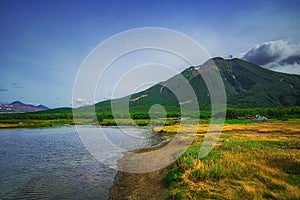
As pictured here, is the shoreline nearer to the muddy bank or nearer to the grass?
the muddy bank

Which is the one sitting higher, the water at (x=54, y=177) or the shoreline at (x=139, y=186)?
the water at (x=54, y=177)

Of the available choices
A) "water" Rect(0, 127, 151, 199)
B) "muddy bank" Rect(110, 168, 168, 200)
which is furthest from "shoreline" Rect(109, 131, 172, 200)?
"water" Rect(0, 127, 151, 199)

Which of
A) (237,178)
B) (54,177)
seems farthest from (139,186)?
(54,177)

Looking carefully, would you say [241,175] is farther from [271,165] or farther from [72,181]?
[72,181]

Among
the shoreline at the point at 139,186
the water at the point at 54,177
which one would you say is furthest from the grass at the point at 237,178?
the water at the point at 54,177

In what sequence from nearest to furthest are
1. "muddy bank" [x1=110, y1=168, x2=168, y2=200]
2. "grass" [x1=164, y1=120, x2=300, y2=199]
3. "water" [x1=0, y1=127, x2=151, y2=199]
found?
"grass" [x1=164, y1=120, x2=300, y2=199]
"muddy bank" [x1=110, y1=168, x2=168, y2=200]
"water" [x1=0, y1=127, x2=151, y2=199]

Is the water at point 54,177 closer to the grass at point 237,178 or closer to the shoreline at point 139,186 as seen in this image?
the shoreline at point 139,186

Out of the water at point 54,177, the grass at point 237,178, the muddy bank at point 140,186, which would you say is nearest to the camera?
the grass at point 237,178

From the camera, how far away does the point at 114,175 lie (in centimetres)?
2081

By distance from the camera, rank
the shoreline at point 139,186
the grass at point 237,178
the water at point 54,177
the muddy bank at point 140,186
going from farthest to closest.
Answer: the water at point 54,177, the shoreline at point 139,186, the muddy bank at point 140,186, the grass at point 237,178

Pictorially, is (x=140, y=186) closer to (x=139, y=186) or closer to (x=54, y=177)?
(x=139, y=186)

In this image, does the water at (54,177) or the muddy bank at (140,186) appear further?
the water at (54,177)

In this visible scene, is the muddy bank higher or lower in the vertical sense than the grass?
lower

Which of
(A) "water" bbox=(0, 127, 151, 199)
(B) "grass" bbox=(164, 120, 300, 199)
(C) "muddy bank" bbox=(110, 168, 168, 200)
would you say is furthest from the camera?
(A) "water" bbox=(0, 127, 151, 199)
